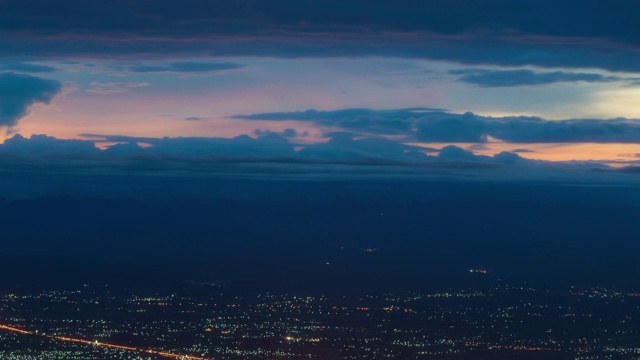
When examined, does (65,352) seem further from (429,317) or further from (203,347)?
(429,317)

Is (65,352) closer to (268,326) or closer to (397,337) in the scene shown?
(268,326)

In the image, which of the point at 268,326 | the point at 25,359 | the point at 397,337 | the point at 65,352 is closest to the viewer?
the point at 25,359

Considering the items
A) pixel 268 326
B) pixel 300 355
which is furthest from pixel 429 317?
pixel 300 355

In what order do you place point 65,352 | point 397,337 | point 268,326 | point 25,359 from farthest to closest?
point 268,326, point 397,337, point 65,352, point 25,359

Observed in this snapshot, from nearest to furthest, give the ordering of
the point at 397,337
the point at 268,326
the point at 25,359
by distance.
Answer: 1. the point at 25,359
2. the point at 397,337
3. the point at 268,326

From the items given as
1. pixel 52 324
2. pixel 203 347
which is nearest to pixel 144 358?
pixel 203 347

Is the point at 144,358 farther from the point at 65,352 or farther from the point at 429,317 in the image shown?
the point at 429,317

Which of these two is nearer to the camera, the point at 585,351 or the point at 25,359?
the point at 25,359

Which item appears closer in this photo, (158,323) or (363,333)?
(363,333)
